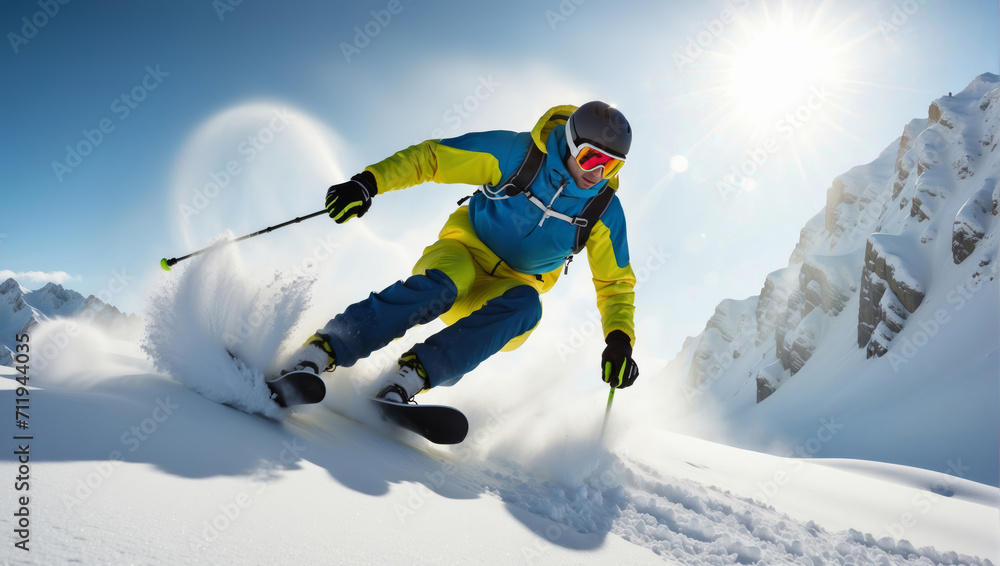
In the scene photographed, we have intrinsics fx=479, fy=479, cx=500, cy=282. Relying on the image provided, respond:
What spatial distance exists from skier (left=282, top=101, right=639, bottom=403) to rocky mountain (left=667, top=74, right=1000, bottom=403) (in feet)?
175

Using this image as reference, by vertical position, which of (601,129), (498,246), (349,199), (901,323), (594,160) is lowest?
(349,199)

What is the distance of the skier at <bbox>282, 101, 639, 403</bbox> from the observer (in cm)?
307

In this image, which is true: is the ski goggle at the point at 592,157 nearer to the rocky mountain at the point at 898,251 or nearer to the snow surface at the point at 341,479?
the snow surface at the point at 341,479

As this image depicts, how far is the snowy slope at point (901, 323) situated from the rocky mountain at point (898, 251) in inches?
6.9

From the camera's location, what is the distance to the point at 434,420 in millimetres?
2723

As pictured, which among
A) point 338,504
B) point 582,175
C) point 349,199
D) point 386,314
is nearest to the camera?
point 338,504

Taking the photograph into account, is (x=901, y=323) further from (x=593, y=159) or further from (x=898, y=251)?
(x=593, y=159)

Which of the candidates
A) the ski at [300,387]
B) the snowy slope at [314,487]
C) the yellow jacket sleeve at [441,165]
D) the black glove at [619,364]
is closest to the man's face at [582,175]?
the yellow jacket sleeve at [441,165]

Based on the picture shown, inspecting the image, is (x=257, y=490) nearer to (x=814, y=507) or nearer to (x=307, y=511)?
(x=307, y=511)

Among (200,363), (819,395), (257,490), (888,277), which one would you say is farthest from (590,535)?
(888,277)

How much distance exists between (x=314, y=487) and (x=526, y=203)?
2708 millimetres

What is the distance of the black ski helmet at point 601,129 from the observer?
11.4 feet

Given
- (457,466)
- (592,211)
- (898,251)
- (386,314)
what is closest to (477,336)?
(386,314)

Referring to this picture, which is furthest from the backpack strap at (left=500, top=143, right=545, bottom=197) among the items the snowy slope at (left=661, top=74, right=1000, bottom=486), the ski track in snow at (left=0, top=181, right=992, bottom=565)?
the snowy slope at (left=661, top=74, right=1000, bottom=486)
